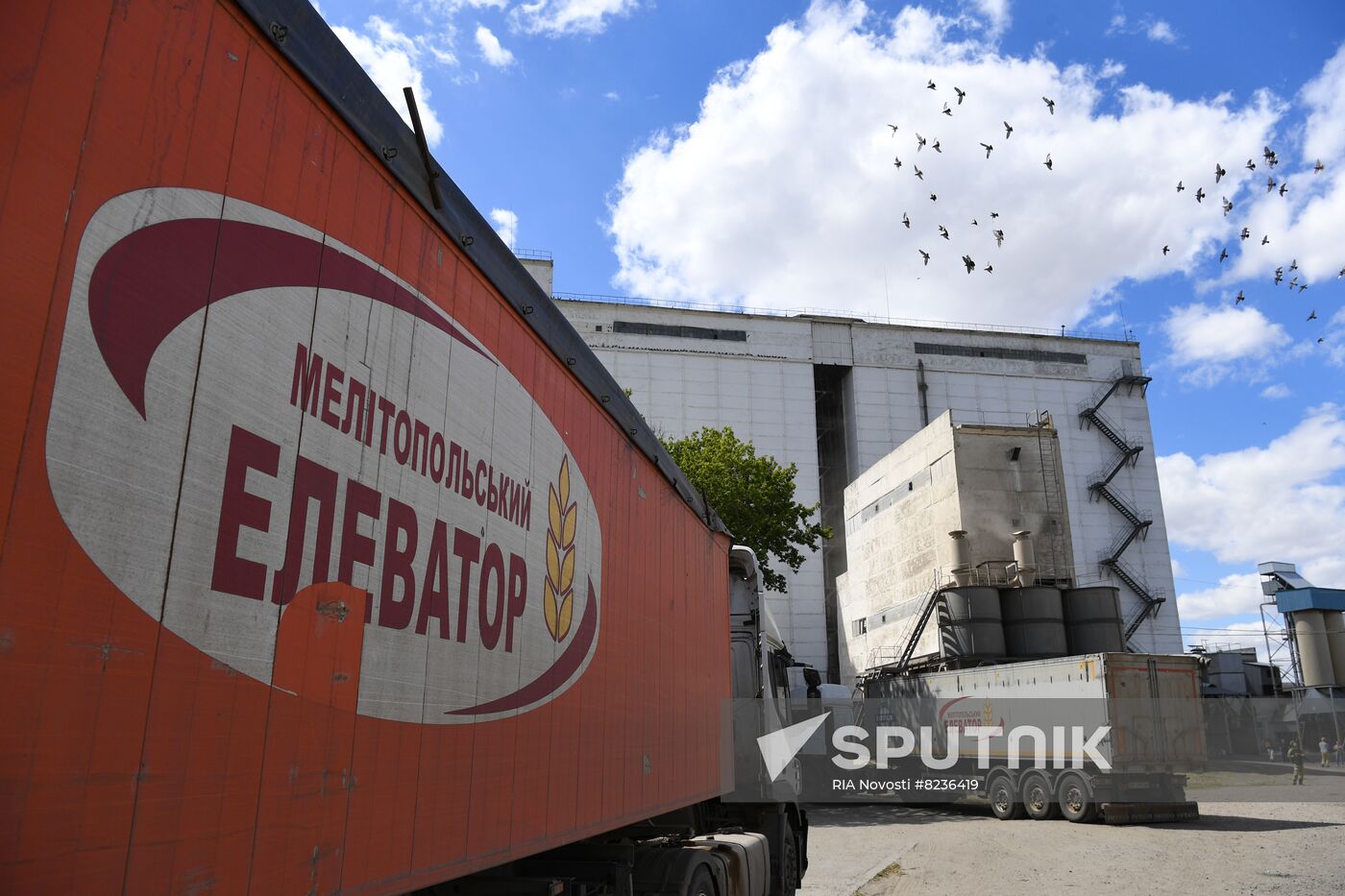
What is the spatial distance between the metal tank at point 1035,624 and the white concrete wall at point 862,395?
64.6 feet

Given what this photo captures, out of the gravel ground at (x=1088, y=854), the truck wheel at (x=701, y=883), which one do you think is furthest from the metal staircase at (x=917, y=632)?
the truck wheel at (x=701, y=883)

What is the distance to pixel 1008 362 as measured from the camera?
55.3 metres

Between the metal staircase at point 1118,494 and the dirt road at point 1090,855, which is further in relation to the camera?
the metal staircase at point 1118,494

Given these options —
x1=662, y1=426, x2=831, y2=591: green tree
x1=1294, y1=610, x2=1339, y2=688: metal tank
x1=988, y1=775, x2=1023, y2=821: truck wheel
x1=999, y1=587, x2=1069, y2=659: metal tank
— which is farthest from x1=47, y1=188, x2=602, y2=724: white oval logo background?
x1=1294, y1=610, x2=1339, y2=688: metal tank

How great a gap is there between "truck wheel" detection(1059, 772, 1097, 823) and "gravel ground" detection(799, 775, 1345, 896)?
0.40 m

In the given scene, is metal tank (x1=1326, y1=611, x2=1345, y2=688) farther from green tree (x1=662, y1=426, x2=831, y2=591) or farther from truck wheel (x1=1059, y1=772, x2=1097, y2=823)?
truck wheel (x1=1059, y1=772, x2=1097, y2=823)

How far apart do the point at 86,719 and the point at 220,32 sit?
1.92 metres

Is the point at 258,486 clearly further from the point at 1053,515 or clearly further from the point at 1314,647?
the point at 1314,647

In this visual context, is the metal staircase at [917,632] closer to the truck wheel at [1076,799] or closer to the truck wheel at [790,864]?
the truck wheel at [1076,799]

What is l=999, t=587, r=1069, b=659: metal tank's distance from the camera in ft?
90.7

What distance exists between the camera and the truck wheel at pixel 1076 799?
18.1m

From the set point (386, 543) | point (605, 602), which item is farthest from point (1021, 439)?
point (386, 543)

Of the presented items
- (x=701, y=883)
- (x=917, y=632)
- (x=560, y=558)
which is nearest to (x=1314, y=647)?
(x=917, y=632)

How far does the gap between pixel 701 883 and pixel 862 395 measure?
48.1 meters
